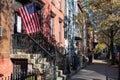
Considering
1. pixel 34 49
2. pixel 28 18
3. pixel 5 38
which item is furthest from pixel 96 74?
pixel 5 38

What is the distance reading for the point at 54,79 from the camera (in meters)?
15.6

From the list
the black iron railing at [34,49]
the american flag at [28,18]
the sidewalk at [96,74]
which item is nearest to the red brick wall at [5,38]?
the american flag at [28,18]

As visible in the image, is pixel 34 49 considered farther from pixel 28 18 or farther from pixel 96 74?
pixel 96 74

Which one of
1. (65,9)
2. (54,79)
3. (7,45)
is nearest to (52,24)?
(65,9)

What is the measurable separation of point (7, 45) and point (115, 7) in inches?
731

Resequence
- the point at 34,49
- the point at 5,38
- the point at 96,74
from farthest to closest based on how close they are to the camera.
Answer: the point at 96,74 < the point at 34,49 < the point at 5,38

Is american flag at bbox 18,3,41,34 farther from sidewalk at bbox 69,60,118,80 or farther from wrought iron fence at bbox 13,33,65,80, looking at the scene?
sidewalk at bbox 69,60,118,80

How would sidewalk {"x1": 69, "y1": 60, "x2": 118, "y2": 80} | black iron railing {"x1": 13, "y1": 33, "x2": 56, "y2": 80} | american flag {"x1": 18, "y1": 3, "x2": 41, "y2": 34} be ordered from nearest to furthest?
american flag {"x1": 18, "y1": 3, "x2": 41, "y2": 34} → black iron railing {"x1": 13, "y1": 33, "x2": 56, "y2": 80} → sidewalk {"x1": 69, "y1": 60, "x2": 118, "y2": 80}

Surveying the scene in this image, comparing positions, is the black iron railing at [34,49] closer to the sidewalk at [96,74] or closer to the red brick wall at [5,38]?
the red brick wall at [5,38]

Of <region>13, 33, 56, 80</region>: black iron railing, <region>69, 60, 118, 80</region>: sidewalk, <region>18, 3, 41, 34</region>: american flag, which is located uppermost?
<region>18, 3, 41, 34</region>: american flag

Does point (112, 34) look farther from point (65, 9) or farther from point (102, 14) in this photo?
point (65, 9)

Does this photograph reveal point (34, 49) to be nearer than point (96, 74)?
Yes

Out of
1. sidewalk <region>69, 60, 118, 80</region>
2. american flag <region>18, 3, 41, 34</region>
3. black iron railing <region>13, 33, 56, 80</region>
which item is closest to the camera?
american flag <region>18, 3, 41, 34</region>

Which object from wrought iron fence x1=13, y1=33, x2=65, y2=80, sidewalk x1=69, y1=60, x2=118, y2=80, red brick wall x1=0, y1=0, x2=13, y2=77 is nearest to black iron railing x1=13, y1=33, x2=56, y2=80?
wrought iron fence x1=13, y1=33, x2=65, y2=80
